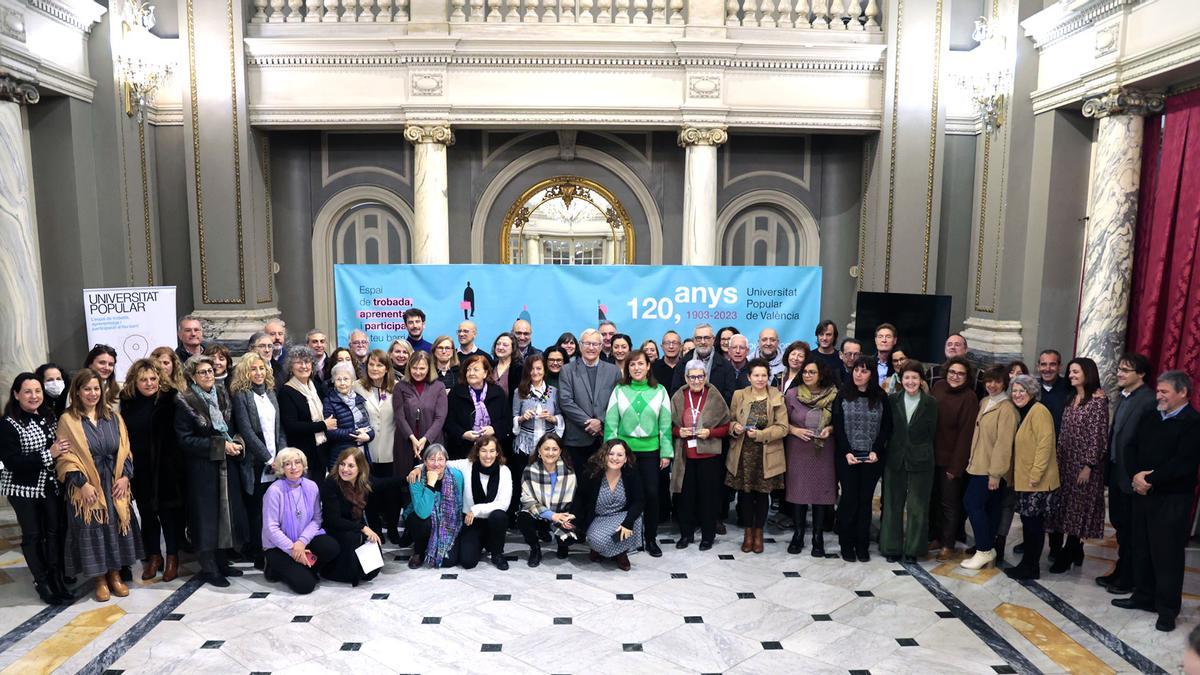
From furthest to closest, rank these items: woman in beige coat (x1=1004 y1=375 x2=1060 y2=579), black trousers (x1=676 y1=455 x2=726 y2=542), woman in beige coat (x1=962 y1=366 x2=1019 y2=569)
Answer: black trousers (x1=676 y1=455 x2=726 y2=542)
woman in beige coat (x1=962 y1=366 x2=1019 y2=569)
woman in beige coat (x1=1004 y1=375 x2=1060 y2=579)

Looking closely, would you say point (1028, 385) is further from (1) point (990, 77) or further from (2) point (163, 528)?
(2) point (163, 528)

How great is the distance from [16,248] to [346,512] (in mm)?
4122

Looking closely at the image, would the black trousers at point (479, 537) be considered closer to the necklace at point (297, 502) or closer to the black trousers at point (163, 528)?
the necklace at point (297, 502)

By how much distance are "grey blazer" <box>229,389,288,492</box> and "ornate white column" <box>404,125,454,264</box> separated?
14.3 feet

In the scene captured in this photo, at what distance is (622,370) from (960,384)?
2612 mm

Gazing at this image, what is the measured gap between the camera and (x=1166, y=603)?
5230mm

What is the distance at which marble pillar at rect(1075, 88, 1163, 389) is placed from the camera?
7363 millimetres

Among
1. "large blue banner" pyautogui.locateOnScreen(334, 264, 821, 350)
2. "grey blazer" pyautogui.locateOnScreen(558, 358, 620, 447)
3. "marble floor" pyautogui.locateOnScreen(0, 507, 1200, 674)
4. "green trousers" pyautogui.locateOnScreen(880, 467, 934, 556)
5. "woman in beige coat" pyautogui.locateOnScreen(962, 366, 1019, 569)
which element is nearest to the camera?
"marble floor" pyautogui.locateOnScreen(0, 507, 1200, 674)

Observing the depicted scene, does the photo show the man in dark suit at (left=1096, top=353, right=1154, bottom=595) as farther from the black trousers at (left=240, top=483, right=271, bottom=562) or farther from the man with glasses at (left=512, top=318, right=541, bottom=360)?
the black trousers at (left=240, top=483, right=271, bottom=562)

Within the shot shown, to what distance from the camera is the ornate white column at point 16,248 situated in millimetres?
7133

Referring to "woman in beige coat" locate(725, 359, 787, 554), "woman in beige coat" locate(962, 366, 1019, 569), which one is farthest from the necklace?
"woman in beige coat" locate(962, 366, 1019, 569)

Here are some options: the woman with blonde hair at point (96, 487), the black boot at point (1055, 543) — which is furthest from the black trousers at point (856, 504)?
the woman with blonde hair at point (96, 487)

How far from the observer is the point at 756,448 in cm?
655

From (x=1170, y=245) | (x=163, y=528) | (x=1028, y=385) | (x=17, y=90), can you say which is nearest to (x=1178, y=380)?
(x=1028, y=385)
